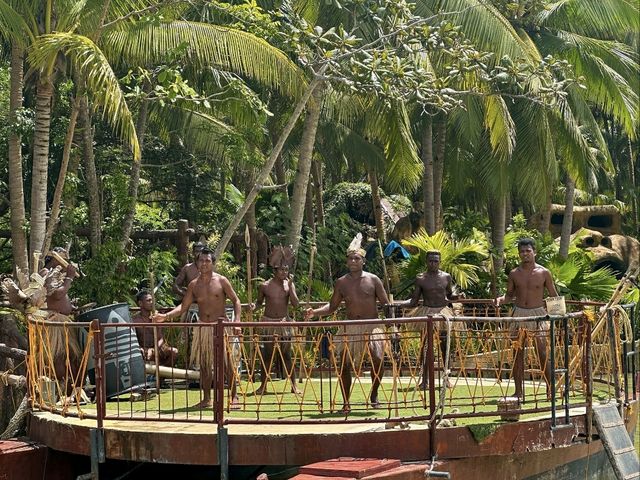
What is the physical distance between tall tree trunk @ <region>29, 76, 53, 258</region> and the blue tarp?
33.5 ft

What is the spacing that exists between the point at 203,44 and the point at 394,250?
452 inches

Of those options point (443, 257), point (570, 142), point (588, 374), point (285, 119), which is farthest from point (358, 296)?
point (570, 142)

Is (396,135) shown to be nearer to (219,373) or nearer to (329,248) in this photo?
(329,248)

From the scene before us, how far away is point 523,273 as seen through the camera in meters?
12.6

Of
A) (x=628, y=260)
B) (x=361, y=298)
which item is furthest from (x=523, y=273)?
(x=628, y=260)

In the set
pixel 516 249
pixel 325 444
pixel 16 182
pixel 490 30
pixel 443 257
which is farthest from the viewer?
pixel 516 249

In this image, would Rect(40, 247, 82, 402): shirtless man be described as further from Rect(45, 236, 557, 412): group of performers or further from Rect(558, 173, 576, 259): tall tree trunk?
Rect(558, 173, 576, 259): tall tree trunk

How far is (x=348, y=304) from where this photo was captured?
38.6 ft

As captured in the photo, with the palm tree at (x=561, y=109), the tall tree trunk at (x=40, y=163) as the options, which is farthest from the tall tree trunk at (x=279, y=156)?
the tall tree trunk at (x=40, y=163)

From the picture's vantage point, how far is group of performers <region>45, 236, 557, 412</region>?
1123 centimetres

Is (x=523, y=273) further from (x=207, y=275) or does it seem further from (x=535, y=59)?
(x=535, y=59)

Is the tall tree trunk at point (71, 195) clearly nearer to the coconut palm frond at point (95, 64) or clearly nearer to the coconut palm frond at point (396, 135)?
the coconut palm frond at point (95, 64)

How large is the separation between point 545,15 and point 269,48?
10.2 m

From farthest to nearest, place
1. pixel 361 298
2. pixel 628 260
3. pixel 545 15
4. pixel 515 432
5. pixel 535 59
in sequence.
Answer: pixel 628 260, pixel 545 15, pixel 535 59, pixel 361 298, pixel 515 432
